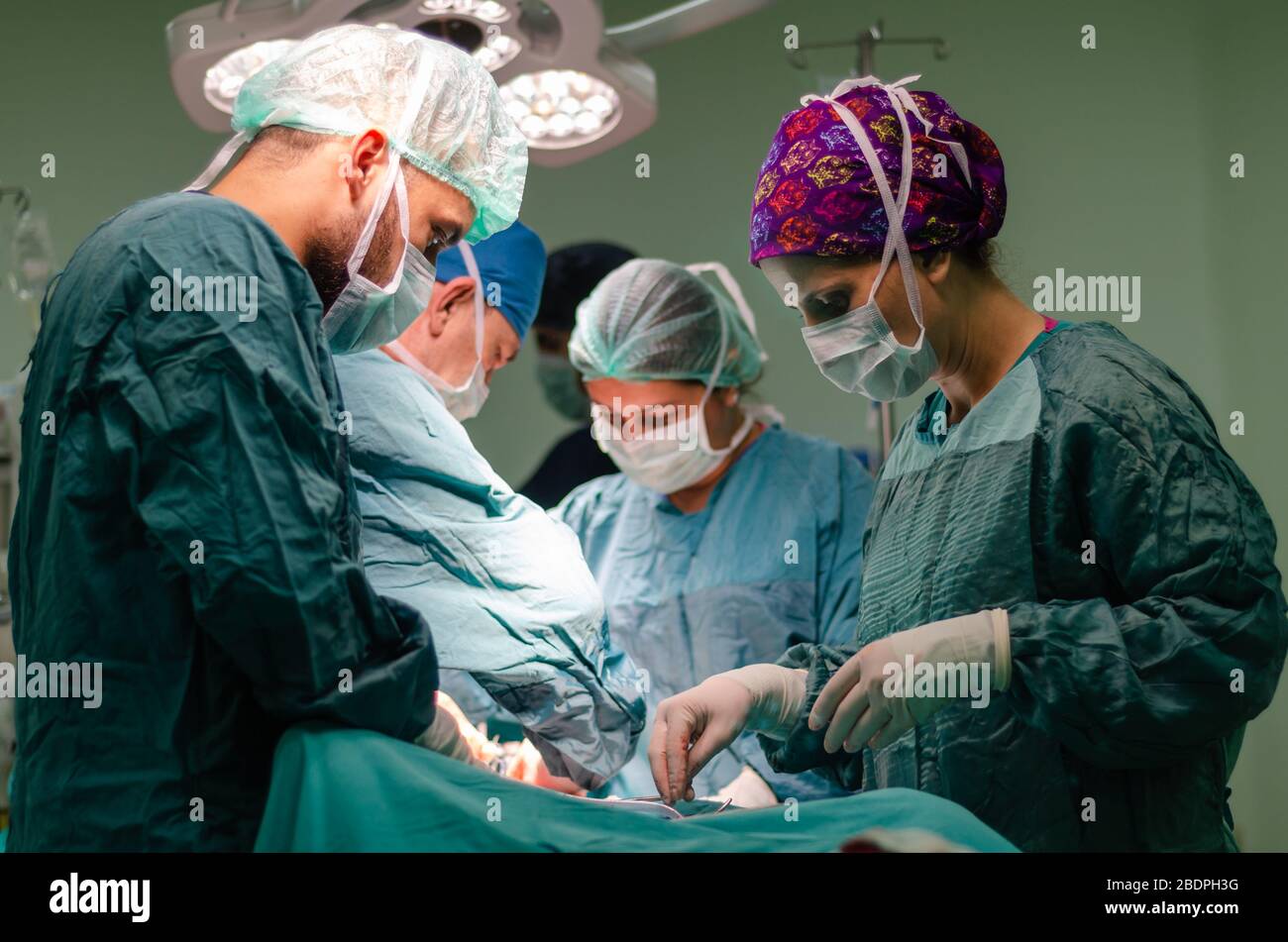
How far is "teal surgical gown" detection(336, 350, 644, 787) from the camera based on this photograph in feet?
6.64

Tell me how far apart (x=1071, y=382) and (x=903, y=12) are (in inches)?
48.8

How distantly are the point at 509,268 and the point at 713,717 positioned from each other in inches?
51.0

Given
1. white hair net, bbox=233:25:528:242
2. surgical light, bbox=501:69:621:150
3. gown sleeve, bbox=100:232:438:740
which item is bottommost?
gown sleeve, bbox=100:232:438:740

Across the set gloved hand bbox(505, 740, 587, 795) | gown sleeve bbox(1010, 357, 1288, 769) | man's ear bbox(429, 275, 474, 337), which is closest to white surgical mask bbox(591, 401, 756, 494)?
man's ear bbox(429, 275, 474, 337)

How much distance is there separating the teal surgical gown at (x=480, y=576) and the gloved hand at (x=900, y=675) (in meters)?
0.51

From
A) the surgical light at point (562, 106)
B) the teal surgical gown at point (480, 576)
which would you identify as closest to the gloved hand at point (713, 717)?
the teal surgical gown at point (480, 576)

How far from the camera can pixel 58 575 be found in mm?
1390

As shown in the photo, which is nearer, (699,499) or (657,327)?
(657,327)

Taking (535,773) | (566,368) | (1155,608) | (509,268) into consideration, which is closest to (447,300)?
(509,268)

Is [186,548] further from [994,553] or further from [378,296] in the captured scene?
[994,553]

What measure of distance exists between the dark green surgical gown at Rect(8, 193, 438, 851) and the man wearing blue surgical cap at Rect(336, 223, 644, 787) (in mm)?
534

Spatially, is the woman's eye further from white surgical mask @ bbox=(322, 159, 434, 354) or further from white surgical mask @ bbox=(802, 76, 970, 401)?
white surgical mask @ bbox=(322, 159, 434, 354)

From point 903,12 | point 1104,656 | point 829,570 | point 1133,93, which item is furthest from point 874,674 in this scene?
point 903,12

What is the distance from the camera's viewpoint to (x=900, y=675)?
1633 millimetres
